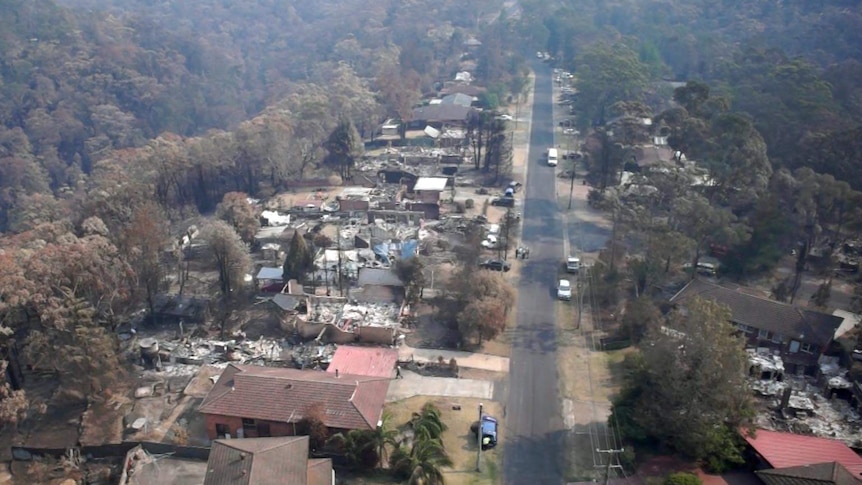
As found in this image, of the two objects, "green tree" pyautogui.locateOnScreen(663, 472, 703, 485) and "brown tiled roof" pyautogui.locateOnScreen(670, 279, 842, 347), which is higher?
"brown tiled roof" pyautogui.locateOnScreen(670, 279, 842, 347)

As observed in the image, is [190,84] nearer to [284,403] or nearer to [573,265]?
[573,265]

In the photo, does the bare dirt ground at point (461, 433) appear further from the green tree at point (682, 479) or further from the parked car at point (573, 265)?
the parked car at point (573, 265)

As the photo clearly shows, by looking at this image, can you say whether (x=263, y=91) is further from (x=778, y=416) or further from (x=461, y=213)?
(x=778, y=416)

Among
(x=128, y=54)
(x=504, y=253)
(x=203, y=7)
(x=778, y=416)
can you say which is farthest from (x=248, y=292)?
(x=203, y=7)

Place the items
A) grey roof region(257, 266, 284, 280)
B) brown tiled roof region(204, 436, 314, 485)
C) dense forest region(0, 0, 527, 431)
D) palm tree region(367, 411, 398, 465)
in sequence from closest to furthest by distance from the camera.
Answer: brown tiled roof region(204, 436, 314, 485), palm tree region(367, 411, 398, 465), dense forest region(0, 0, 527, 431), grey roof region(257, 266, 284, 280)

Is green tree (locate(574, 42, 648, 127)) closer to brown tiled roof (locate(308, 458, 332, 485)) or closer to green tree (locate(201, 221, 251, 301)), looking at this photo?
green tree (locate(201, 221, 251, 301))

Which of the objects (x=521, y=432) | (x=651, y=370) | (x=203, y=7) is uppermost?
(x=203, y=7)

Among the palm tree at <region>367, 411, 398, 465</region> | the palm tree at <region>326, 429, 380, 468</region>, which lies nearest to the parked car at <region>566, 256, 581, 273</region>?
the palm tree at <region>367, 411, 398, 465</region>
